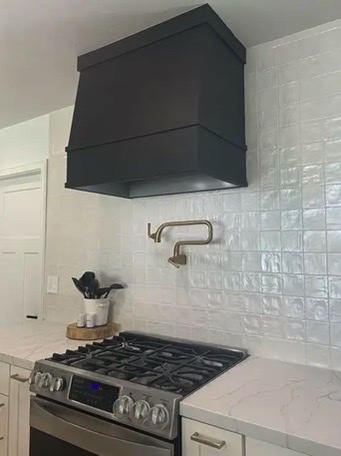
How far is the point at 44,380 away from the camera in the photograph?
1.58 metres

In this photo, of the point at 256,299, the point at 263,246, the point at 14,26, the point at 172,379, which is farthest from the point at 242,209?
the point at 14,26

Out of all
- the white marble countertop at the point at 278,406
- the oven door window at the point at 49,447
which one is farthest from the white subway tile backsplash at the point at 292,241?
the oven door window at the point at 49,447

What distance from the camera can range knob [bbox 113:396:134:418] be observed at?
51.4 inches

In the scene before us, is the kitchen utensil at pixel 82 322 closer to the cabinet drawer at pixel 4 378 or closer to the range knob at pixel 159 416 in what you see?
the cabinet drawer at pixel 4 378

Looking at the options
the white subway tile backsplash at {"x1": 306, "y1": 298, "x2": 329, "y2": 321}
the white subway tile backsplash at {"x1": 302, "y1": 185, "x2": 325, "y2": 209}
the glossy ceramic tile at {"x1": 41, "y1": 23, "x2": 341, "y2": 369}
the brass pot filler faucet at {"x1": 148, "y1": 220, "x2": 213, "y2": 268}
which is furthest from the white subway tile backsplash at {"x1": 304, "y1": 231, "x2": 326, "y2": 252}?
the brass pot filler faucet at {"x1": 148, "y1": 220, "x2": 213, "y2": 268}

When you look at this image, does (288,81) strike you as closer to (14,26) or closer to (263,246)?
(263,246)

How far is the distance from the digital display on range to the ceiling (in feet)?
5.01

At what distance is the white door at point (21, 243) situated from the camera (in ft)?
9.53

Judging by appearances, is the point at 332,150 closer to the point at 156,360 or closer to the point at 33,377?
the point at 156,360

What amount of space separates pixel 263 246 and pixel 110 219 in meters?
1.02

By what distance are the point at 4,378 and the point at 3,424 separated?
0.23 m

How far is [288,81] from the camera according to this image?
177 centimetres

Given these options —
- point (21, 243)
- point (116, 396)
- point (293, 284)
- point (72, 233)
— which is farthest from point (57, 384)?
point (21, 243)

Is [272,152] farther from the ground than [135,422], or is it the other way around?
[272,152]
